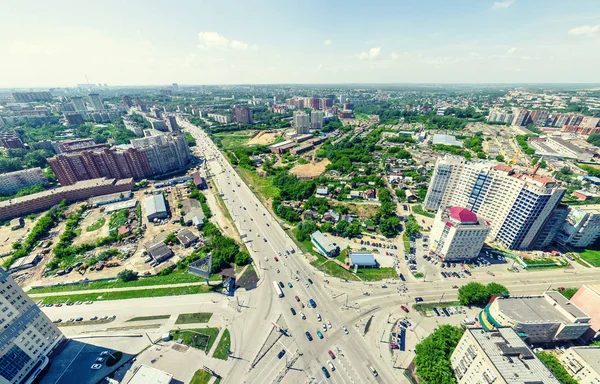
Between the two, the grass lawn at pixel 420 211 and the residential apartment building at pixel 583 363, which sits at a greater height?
the residential apartment building at pixel 583 363

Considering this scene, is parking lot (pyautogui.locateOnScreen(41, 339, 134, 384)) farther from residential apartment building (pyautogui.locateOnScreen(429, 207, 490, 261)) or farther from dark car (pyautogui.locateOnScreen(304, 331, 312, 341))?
residential apartment building (pyautogui.locateOnScreen(429, 207, 490, 261))

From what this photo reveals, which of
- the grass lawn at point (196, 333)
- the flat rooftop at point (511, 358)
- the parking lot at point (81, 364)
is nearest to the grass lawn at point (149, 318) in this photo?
the grass lawn at point (196, 333)

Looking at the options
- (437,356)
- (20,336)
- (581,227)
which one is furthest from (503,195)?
(20,336)

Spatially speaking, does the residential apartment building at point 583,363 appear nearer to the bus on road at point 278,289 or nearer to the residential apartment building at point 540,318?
the residential apartment building at point 540,318

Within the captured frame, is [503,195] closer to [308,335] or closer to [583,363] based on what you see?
[583,363]

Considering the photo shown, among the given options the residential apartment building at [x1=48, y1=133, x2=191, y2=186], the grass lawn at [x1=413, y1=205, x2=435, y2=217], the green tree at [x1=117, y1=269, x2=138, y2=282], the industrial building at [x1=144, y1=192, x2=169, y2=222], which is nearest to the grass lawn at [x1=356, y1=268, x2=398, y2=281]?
the grass lawn at [x1=413, y1=205, x2=435, y2=217]

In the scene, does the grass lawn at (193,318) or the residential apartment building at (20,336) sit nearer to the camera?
the residential apartment building at (20,336)

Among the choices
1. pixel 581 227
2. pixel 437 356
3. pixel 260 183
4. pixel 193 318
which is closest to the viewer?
pixel 437 356
